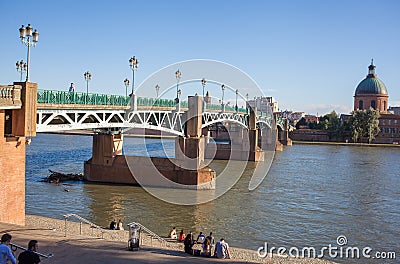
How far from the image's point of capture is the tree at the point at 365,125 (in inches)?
3861

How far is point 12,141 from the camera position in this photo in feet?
51.9

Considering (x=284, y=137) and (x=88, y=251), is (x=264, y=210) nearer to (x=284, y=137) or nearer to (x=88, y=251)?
(x=88, y=251)

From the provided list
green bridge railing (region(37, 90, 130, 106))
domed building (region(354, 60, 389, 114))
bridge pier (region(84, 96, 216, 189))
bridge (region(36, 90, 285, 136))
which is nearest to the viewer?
green bridge railing (region(37, 90, 130, 106))

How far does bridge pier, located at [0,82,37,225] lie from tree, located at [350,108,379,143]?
90871mm

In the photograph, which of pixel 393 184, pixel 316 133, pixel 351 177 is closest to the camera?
pixel 393 184

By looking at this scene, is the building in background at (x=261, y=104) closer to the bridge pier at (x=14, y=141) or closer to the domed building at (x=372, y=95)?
the domed building at (x=372, y=95)

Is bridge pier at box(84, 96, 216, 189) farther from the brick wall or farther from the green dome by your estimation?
the green dome

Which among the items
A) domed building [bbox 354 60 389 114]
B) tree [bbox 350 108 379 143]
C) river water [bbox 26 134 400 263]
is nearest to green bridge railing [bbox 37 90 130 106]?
river water [bbox 26 134 400 263]

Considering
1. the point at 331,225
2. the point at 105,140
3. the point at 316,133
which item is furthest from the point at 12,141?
the point at 316,133

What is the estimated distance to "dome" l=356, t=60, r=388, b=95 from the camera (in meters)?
120

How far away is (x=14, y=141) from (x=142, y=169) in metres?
16.8

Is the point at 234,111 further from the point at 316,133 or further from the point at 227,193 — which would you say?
the point at 316,133

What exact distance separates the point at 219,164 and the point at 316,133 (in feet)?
208

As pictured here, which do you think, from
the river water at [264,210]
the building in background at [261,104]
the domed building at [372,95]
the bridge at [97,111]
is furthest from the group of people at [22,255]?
the domed building at [372,95]
